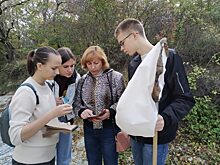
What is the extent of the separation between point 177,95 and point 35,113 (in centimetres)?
90

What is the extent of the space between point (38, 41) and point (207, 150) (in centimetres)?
558

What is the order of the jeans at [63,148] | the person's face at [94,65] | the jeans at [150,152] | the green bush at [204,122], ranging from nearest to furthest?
the jeans at [150,152] < the person's face at [94,65] < the jeans at [63,148] < the green bush at [204,122]

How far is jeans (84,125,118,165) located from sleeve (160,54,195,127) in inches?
28.0

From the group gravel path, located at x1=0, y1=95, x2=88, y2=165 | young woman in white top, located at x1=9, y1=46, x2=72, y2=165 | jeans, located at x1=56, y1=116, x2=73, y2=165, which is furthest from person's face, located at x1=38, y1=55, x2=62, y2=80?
gravel path, located at x1=0, y1=95, x2=88, y2=165

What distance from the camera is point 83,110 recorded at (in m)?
2.16

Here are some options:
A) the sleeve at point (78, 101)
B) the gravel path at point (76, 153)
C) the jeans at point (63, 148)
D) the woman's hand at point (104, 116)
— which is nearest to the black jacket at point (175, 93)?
the woman's hand at point (104, 116)

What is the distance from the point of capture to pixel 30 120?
162 centimetres

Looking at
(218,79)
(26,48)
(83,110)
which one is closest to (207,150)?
(218,79)

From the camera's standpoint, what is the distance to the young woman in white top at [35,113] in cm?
154

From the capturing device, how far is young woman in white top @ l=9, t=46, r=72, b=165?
60.7 inches

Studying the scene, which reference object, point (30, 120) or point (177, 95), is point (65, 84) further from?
point (177, 95)

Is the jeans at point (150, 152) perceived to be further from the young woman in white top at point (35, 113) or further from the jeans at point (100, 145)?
the young woman in white top at point (35, 113)

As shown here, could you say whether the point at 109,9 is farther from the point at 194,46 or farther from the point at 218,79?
the point at 218,79

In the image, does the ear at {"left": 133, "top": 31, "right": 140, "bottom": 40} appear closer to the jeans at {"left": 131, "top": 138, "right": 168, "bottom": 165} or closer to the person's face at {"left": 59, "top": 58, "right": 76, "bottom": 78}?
the person's face at {"left": 59, "top": 58, "right": 76, "bottom": 78}
